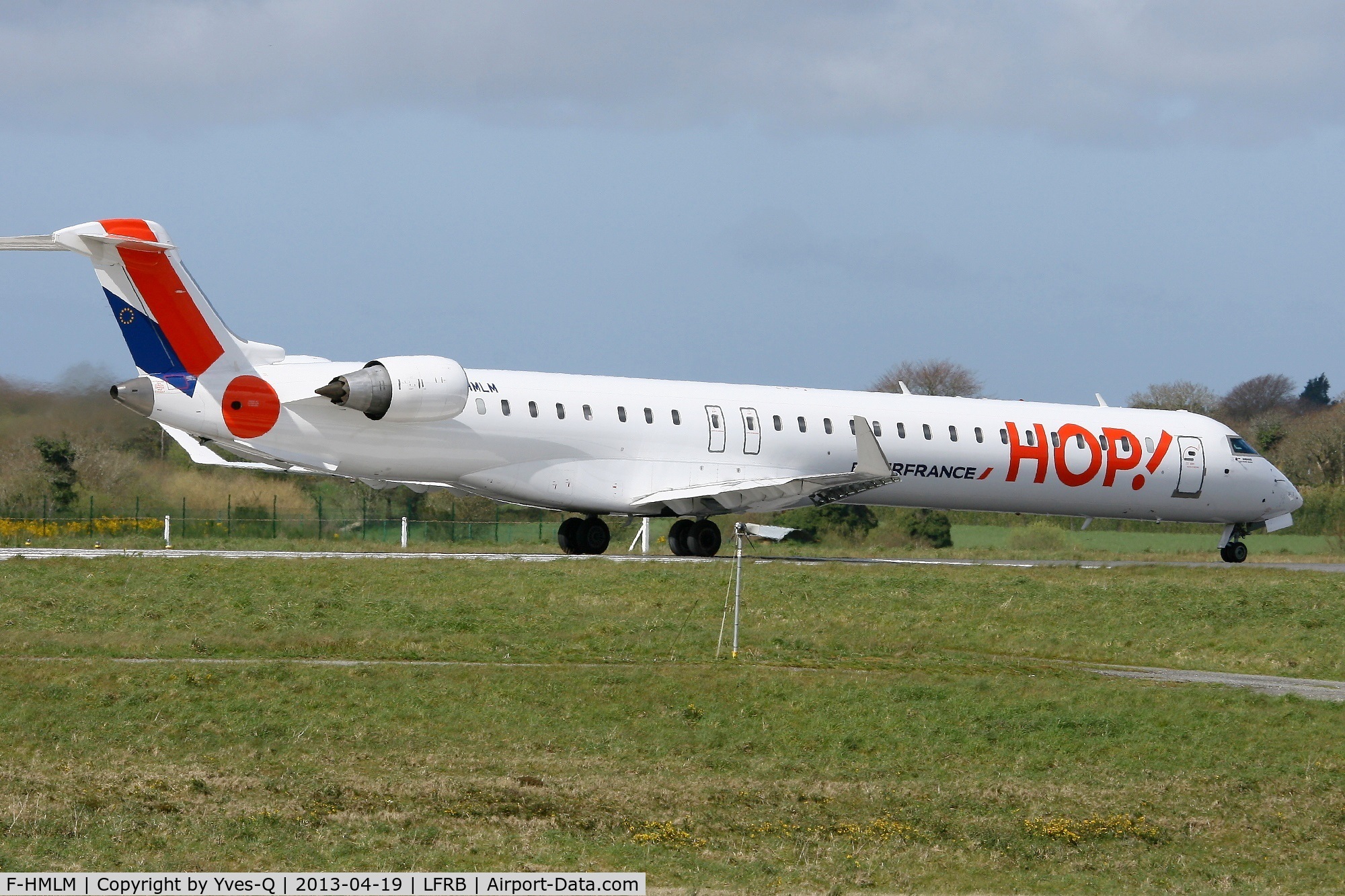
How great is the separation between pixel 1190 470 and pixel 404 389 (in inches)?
711

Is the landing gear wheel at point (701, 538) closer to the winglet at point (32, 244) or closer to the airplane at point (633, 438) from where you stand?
the airplane at point (633, 438)

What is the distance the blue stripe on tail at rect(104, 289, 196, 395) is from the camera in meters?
27.2

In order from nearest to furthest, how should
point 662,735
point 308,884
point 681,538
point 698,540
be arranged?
point 308,884 < point 662,735 < point 698,540 < point 681,538

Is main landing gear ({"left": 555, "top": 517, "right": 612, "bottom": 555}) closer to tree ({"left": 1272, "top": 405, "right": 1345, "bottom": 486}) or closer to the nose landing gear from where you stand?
the nose landing gear

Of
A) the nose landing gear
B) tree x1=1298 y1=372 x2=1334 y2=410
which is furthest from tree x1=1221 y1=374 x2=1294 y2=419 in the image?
the nose landing gear

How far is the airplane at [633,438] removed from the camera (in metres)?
27.6

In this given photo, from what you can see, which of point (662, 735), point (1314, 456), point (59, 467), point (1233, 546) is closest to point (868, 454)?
point (1233, 546)

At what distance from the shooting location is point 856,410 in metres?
34.0

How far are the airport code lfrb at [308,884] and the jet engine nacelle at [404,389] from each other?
18.5 metres

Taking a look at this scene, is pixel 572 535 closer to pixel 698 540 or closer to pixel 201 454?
pixel 698 540

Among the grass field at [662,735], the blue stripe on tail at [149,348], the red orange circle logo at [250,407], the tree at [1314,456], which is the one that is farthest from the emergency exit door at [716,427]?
the tree at [1314,456]

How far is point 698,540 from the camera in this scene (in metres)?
33.0

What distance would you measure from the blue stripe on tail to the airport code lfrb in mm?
18266

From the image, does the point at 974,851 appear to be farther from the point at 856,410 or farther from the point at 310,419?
the point at 856,410
